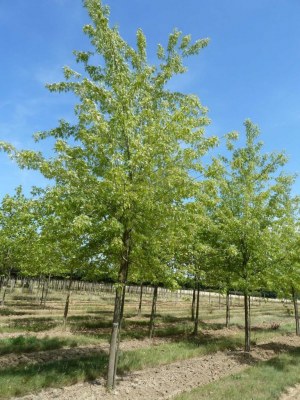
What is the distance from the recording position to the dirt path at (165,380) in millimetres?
9414

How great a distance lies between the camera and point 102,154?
9.88 m

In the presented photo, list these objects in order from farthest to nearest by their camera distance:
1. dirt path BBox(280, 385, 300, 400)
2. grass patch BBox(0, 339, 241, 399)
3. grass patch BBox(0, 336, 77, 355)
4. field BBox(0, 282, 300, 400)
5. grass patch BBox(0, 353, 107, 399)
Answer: grass patch BBox(0, 336, 77, 355)
dirt path BBox(280, 385, 300, 400)
field BBox(0, 282, 300, 400)
grass patch BBox(0, 339, 241, 399)
grass patch BBox(0, 353, 107, 399)

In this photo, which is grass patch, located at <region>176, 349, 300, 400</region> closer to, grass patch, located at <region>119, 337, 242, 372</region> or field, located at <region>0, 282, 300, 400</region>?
field, located at <region>0, 282, 300, 400</region>

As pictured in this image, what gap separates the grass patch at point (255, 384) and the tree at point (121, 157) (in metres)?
2.75

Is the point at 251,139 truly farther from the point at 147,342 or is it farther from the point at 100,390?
the point at 100,390

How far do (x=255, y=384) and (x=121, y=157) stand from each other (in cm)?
822

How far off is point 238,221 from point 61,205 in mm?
9707

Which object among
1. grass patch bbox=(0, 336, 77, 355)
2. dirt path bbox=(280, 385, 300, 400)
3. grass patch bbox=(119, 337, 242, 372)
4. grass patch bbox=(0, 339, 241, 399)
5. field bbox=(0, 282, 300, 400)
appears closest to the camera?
grass patch bbox=(0, 339, 241, 399)

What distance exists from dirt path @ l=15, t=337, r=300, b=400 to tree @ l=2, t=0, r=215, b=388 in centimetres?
64

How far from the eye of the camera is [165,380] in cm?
1140

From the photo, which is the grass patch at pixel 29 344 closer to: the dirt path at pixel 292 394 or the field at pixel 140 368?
the field at pixel 140 368

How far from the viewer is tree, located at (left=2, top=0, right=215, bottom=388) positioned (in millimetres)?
9234

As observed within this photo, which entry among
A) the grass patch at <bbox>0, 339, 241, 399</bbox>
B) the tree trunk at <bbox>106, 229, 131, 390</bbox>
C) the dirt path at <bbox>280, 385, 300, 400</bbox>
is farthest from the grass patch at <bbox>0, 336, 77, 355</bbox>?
the dirt path at <bbox>280, 385, 300, 400</bbox>

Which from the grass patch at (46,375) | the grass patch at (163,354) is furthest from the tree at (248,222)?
the grass patch at (46,375)
